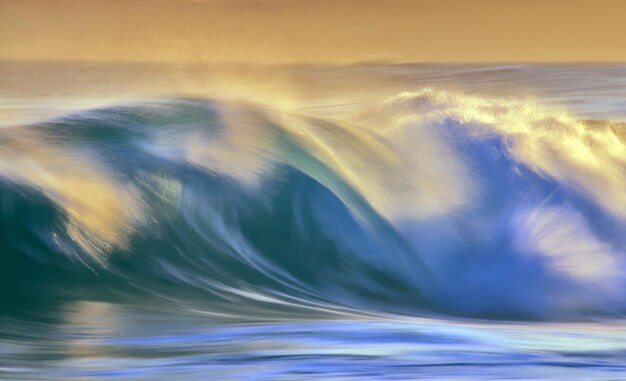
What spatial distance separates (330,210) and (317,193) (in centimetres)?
10

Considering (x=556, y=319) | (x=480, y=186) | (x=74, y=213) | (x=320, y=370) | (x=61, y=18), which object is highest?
(x=61, y=18)

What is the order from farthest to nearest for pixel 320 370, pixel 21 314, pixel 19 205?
pixel 19 205 → pixel 21 314 → pixel 320 370

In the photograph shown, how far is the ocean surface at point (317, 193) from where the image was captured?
387cm

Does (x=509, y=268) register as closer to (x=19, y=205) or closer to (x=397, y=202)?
(x=397, y=202)

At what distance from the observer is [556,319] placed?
3824 mm

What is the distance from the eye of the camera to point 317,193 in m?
4.21

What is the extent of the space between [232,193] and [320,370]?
1.03 metres

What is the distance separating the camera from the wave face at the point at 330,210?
3891mm

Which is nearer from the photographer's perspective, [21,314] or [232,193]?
[21,314]

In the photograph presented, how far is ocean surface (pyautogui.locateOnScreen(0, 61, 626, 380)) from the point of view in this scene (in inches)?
152

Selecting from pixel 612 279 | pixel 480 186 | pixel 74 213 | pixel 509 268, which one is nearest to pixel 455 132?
pixel 480 186

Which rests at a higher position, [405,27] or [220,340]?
[405,27]

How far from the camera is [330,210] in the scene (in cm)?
415

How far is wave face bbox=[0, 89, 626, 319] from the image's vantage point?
3891 millimetres
